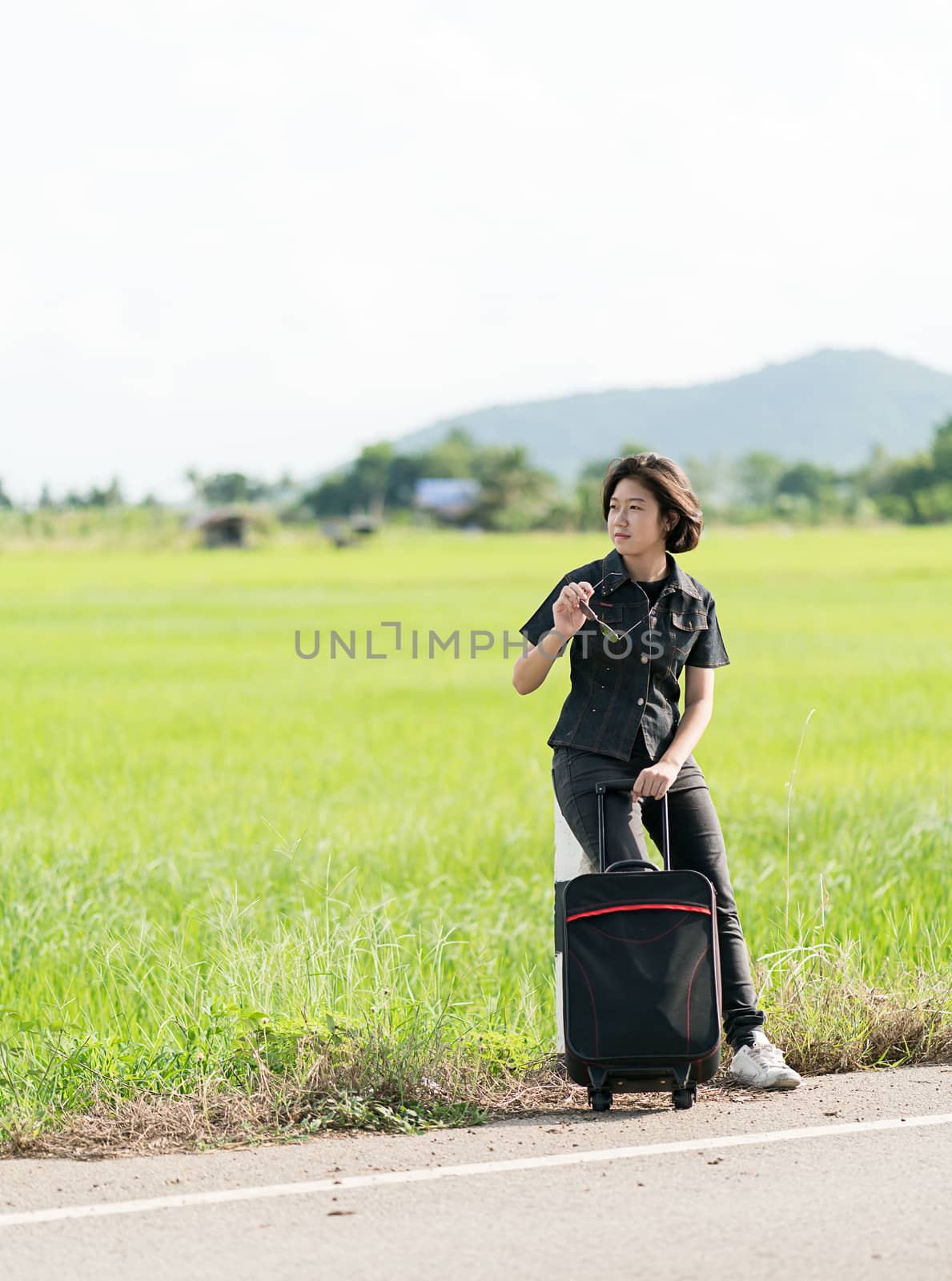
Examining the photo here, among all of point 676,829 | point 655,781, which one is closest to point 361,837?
point 676,829

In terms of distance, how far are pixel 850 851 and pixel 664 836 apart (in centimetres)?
420

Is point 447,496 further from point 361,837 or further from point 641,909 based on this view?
point 641,909

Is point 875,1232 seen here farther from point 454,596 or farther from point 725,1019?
point 454,596

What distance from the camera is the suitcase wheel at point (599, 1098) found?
166 inches

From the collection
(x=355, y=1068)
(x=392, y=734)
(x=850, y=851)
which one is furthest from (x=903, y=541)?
(x=355, y=1068)

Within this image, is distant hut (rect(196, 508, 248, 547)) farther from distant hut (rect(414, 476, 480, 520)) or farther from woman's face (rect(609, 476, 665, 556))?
woman's face (rect(609, 476, 665, 556))

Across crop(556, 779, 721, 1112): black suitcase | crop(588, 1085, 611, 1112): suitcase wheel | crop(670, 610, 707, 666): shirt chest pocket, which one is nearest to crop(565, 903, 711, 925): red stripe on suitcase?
crop(556, 779, 721, 1112): black suitcase

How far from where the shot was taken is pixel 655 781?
4418 mm

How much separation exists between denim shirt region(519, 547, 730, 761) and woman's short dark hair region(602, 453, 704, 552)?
0.52ft

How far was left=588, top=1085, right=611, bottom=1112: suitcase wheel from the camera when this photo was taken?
13.8 feet

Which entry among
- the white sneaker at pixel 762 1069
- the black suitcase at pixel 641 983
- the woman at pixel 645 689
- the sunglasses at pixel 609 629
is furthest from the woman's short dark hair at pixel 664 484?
the white sneaker at pixel 762 1069

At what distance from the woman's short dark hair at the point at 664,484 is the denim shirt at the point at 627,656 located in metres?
0.16

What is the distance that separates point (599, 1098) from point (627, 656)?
1294 millimetres

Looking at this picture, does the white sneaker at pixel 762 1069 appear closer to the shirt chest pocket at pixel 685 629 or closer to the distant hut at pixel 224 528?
the shirt chest pocket at pixel 685 629
